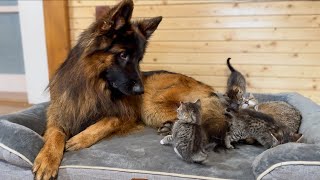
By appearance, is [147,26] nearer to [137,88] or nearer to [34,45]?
[137,88]

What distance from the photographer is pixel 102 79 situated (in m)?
1.67

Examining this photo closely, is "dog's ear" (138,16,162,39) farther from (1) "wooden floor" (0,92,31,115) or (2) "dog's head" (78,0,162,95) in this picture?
(1) "wooden floor" (0,92,31,115)

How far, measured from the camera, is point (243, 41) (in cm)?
293

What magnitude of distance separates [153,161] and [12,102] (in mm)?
2802

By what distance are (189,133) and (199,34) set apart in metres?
1.83

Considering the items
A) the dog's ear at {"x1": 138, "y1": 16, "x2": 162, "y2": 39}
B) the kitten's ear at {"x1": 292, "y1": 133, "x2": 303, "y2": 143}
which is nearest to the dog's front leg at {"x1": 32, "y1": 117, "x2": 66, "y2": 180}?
the dog's ear at {"x1": 138, "y1": 16, "x2": 162, "y2": 39}

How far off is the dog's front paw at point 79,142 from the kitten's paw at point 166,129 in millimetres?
408

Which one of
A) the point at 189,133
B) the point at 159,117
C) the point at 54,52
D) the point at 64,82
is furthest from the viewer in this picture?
the point at 54,52

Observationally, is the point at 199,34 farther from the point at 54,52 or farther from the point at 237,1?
the point at 54,52

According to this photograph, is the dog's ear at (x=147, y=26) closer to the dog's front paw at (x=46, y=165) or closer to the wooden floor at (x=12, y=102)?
the dog's front paw at (x=46, y=165)

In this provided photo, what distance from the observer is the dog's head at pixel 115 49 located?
1571 mm

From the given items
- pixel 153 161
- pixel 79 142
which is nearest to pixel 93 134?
pixel 79 142

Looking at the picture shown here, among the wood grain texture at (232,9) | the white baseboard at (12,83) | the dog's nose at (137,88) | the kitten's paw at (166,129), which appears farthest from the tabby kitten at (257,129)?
the white baseboard at (12,83)

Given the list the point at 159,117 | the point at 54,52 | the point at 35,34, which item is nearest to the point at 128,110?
the point at 159,117
